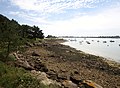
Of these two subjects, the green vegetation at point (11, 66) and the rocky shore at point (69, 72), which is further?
the rocky shore at point (69, 72)

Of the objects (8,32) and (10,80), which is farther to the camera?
(8,32)

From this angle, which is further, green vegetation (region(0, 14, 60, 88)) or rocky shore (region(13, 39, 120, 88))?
rocky shore (region(13, 39, 120, 88))

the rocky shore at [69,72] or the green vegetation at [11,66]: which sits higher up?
the green vegetation at [11,66]

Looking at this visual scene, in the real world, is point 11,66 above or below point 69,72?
above

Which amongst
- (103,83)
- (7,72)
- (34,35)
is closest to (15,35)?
(7,72)

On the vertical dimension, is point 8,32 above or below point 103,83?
above

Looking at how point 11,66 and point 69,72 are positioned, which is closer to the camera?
point 11,66

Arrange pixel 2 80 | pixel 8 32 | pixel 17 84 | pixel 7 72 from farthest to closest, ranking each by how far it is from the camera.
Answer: pixel 8 32
pixel 7 72
pixel 2 80
pixel 17 84

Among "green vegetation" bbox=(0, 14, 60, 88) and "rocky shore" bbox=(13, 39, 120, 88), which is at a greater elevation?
"green vegetation" bbox=(0, 14, 60, 88)

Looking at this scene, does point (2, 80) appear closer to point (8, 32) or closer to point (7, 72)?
point (7, 72)

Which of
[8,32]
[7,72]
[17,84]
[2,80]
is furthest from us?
[8,32]

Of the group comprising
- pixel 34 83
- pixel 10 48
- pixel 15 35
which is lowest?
pixel 34 83

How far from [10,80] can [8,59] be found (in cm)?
904

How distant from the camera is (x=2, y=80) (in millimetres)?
11617
